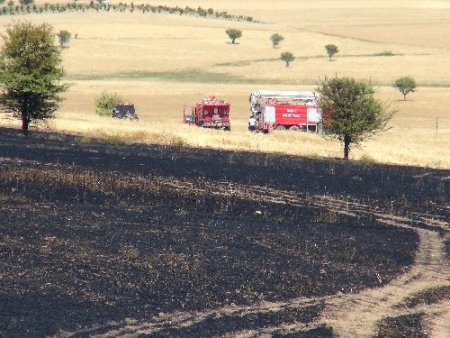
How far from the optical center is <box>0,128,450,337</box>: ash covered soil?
15.5 meters

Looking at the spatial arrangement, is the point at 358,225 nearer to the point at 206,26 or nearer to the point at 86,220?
the point at 86,220

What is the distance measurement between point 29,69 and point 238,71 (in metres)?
91.3

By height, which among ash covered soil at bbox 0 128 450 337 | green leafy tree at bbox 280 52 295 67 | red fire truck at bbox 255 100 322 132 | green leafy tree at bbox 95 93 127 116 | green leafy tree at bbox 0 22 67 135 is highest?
green leafy tree at bbox 280 52 295 67

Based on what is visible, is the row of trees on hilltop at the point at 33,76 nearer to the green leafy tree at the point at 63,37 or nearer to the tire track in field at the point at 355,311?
the tire track in field at the point at 355,311

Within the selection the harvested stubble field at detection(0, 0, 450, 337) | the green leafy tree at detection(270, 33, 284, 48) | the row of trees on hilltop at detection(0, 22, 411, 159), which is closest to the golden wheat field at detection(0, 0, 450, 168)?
the green leafy tree at detection(270, 33, 284, 48)

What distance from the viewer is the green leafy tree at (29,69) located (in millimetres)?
46031

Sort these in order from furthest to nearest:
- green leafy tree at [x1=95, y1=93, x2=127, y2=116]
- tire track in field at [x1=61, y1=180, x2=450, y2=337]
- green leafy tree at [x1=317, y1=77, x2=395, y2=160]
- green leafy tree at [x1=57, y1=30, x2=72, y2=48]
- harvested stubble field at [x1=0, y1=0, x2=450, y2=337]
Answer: green leafy tree at [x1=57, y1=30, x2=72, y2=48] < green leafy tree at [x1=95, y1=93, x2=127, y2=116] < green leafy tree at [x1=317, y1=77, x2=395, y2=160] < harvested stubble field at [x1=0, y1=0, x2=450, y2=337] < tire track in field at [x1=61, y1=180, x2=450, y2=337]

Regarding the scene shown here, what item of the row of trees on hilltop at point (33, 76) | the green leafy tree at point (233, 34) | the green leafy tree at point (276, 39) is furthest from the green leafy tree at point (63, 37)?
the row of trees on hilltop at point (33, 76)

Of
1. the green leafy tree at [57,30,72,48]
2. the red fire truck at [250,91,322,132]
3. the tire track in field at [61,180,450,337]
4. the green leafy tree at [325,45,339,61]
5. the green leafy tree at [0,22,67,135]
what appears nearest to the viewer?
the tire track in field at [61,180,450,337]

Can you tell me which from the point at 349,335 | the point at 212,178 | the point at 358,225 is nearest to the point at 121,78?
the point at 212,178

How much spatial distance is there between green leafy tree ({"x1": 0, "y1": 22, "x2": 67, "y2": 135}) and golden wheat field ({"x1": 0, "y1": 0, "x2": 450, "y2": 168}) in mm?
5230

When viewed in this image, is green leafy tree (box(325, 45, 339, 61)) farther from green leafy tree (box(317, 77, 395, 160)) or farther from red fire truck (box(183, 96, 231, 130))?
green leafy tree (box(317, 77, 395, 160))

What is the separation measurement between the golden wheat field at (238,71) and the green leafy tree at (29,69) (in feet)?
17.2

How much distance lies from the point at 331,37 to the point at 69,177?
14983cm
